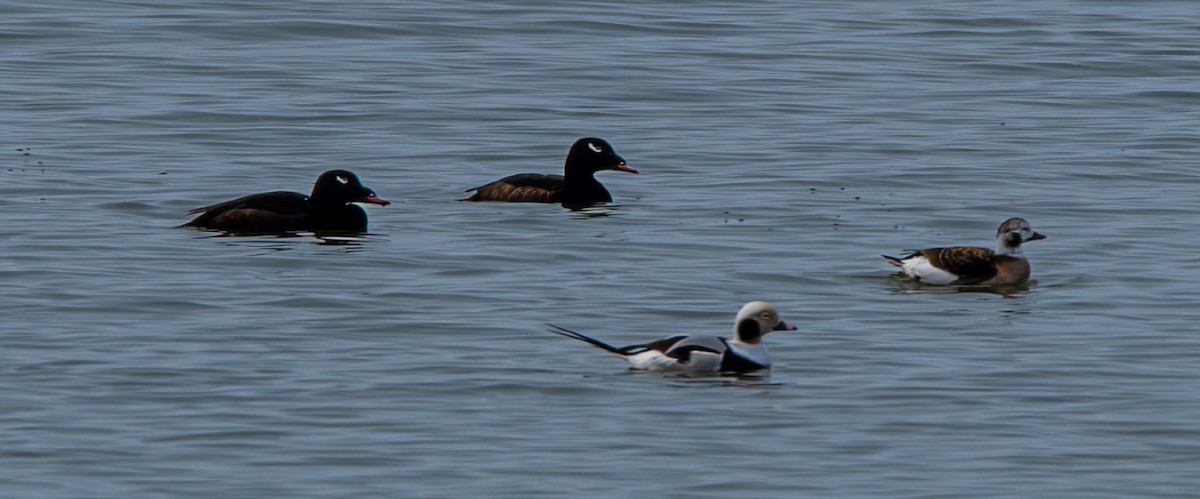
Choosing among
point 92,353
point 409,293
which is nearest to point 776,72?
point 409,293

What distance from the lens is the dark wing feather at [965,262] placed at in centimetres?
1606

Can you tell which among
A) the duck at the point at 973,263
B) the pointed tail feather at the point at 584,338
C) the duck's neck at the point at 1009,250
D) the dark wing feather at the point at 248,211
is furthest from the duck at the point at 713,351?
the dark wing feather at the point at 248,211

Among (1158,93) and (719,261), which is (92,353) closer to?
(719,261)

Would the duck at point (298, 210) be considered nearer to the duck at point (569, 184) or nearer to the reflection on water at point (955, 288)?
the duck at point (569, 184)

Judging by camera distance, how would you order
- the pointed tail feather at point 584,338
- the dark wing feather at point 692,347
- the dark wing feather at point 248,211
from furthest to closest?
the dark wing feather at point 248,211 < the pointed tail feather at point 584,338 < the dark wing feather at point 692,347

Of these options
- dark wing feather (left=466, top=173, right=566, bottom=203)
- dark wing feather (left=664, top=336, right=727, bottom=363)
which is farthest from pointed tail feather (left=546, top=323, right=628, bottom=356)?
dark wing feather (left=466, top=173, right=566, bottom=203)

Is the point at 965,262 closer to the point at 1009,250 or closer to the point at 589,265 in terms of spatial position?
the point at 1009,250

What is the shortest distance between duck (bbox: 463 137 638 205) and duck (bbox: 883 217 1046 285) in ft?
14.2

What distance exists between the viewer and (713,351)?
12891 millimetres

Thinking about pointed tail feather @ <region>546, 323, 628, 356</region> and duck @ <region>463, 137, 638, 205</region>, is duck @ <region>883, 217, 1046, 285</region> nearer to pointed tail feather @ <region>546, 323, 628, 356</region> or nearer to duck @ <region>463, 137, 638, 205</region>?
pointed tail feather @ <region>546, 323, 628, 356</region>

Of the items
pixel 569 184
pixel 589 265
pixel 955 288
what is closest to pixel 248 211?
pixel 589 265

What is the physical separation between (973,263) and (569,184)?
5.08 m

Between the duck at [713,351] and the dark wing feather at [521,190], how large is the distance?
6.61 metres

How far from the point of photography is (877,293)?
51.1ft
